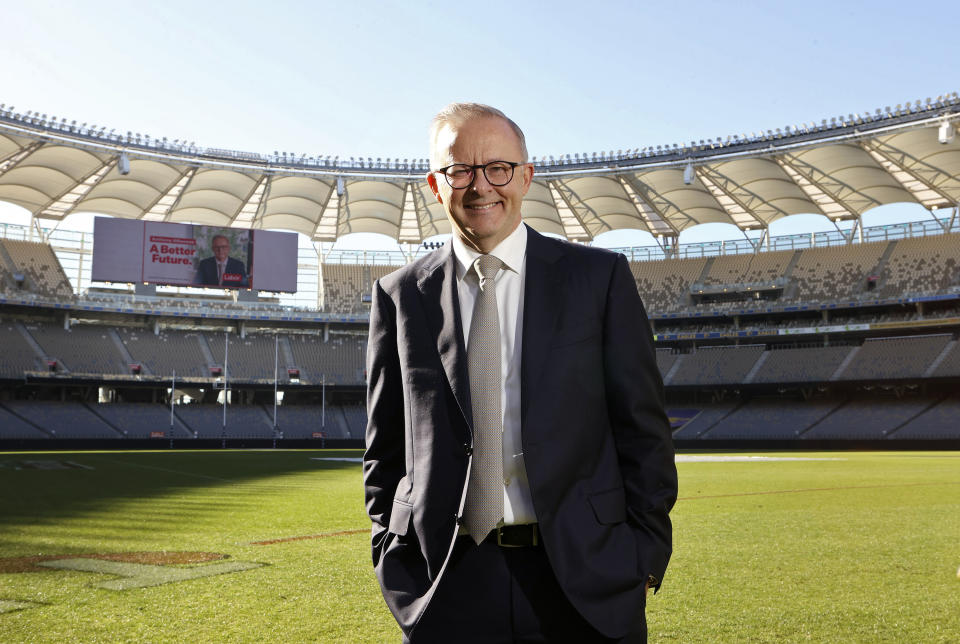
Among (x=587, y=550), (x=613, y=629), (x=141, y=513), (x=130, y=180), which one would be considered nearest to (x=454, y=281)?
(x=587, y=550)

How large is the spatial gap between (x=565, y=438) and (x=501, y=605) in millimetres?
532

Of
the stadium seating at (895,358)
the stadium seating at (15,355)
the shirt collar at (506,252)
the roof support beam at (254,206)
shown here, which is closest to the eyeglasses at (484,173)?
the shirt collar at (506,252)

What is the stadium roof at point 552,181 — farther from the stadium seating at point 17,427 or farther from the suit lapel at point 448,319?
the suit lapel at point 448,319

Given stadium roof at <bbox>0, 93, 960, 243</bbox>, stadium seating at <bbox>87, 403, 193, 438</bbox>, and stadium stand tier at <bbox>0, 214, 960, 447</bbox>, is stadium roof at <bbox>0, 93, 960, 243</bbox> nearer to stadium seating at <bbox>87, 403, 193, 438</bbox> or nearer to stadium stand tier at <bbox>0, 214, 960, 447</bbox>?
stadium stand tier at <bbox>0, 214, 960, 447</bbox>

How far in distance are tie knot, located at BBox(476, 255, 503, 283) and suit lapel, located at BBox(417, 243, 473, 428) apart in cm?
12

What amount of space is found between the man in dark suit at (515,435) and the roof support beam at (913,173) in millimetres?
43907

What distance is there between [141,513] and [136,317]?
49.4 meters

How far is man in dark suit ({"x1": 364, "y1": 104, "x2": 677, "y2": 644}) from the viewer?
2426 mm

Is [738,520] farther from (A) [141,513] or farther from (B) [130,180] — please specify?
(B) [130,180]

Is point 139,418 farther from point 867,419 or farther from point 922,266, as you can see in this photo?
point 922,266

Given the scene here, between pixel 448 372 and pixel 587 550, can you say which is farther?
pixel 448 372

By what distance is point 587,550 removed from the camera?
2.41 meters

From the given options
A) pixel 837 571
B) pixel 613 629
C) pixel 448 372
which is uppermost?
pixel 448 372

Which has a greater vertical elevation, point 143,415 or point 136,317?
point 136,317
